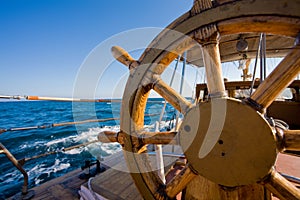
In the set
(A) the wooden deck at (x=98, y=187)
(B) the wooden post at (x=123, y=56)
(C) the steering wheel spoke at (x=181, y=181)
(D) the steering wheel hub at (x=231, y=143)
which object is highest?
(B) the wooden post at (x=123, y=56)

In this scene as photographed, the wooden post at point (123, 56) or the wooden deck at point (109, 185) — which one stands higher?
the wooden post at point (123, 56)

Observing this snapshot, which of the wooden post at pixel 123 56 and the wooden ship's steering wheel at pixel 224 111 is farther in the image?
the wooden post at pixel 123 56

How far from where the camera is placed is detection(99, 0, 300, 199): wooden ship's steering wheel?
48cm

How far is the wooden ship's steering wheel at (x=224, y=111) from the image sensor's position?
0.48 metres

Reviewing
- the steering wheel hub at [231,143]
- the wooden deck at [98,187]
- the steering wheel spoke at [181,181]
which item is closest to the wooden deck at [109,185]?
the wooden deck at [98,187]

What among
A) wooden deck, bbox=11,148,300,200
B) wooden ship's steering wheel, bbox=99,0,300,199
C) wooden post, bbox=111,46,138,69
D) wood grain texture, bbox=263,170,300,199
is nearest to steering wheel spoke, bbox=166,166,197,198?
wooden ship's steering wheel, bbox=99,0,300,199

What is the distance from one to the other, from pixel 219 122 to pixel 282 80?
25 cm

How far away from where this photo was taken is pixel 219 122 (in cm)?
52

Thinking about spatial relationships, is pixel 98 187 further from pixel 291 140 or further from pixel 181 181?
pixel 291 140

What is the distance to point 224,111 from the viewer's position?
0.51 metres

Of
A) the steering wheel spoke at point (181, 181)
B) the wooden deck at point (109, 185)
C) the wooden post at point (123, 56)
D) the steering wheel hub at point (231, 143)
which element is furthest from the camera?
the wooden deck at point (109, 185)

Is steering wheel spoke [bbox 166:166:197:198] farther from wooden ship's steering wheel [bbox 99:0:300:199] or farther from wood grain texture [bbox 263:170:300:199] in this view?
wood grain texture [bbox 263:170:300:199]

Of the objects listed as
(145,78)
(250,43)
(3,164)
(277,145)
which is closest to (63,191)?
(145,78)

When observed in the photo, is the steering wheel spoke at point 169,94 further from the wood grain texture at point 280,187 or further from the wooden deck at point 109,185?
the wooden deck at point 109,185
